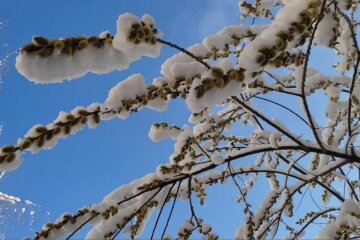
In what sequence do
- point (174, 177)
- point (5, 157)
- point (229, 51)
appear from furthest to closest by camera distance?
point (174, 177) → point (229, 51) → point (5, 157)

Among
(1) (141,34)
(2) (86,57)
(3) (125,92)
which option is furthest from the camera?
(3) (125,92)

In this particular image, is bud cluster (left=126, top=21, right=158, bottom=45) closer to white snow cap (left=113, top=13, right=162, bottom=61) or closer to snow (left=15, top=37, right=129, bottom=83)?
white snow cap (left=113, top=13, right=162, bottom=61)

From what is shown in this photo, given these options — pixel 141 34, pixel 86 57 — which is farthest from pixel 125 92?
pixel 141 34

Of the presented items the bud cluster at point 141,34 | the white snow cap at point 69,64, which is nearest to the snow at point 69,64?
the white snow cap at point 69,64

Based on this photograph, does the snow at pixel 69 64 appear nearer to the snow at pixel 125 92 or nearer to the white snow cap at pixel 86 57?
the white snow cap at pixel 86 57

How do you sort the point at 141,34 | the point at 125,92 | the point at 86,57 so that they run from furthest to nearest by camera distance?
the point at 125,92 → the point at 86,57 → the point at 141,34

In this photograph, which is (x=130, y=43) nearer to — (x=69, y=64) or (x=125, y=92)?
(x=69, y=64)

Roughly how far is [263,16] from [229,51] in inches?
76.3

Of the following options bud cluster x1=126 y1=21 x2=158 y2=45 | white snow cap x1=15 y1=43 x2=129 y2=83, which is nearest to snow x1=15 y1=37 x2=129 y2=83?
white snow cap x1=15 y1=43 x2=129 y2=83

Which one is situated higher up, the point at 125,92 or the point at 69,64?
the point at 125,92

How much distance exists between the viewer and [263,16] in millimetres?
4094

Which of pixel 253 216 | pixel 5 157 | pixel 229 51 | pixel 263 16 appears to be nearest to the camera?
pixel 5 157

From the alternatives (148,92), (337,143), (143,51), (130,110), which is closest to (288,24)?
(143,51)

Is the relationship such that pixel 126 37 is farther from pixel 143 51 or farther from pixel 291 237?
pixel 291 237
